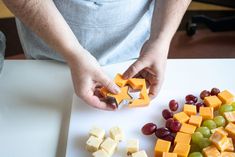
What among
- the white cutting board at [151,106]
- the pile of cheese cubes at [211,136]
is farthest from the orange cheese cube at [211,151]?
the white cutting board at [151,106]

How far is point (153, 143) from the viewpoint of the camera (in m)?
0.73

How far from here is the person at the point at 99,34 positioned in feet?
2.39

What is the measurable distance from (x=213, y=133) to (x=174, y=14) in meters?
0.30

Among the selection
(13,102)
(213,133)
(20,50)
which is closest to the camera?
(213,133)

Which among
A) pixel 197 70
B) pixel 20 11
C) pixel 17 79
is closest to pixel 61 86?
pixel 17 79

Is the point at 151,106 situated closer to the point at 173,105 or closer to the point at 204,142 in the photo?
the point at 173,105

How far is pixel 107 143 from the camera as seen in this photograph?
2.31 feet

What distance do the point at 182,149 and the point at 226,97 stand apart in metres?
0.18

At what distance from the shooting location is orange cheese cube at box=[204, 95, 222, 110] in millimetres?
778

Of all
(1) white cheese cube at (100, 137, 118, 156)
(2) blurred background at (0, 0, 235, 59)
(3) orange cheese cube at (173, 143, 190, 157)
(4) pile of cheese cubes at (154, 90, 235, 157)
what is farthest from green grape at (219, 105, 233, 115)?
(2) blurred background at (0, 0, 235, 59)

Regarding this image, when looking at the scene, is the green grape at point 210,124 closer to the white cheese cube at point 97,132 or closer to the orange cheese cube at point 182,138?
the orange cheese cube at point 182,138

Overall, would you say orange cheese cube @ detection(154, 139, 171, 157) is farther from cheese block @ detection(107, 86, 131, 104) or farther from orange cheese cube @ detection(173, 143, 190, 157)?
cheese block @ detection(107, 86, 131, 104)

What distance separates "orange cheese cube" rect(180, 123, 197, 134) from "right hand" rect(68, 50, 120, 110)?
0.15 meters

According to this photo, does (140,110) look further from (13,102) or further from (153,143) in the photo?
(13,102)
